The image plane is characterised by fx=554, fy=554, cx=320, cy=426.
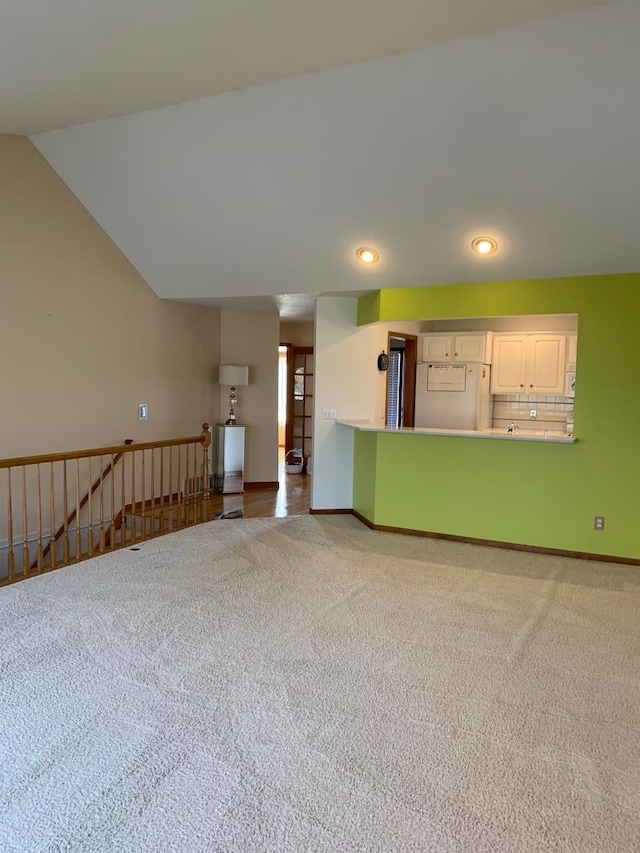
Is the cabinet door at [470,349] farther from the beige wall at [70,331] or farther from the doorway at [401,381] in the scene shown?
the beige wall at [70,331]

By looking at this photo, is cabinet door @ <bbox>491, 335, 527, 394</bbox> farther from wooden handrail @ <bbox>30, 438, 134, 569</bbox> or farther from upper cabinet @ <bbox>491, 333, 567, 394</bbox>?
wooden handrail @ <bbox>30, 438, 134, 569</bbox>

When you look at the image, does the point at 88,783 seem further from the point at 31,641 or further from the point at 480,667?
the point at 480,667

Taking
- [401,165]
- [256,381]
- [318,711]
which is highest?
[401,165]

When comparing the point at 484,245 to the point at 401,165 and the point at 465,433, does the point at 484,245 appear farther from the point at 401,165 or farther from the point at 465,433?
the point at 465,433

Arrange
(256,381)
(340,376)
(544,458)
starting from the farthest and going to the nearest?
(256,381) → (340,376) → (544,458)

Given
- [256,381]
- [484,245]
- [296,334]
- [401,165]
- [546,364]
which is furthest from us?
[296,334]

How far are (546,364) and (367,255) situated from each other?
2671 mm

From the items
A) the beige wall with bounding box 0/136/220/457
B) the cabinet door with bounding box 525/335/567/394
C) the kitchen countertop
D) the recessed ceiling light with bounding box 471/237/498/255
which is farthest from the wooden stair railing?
the cabinet door with bounding box 525/335/567/394

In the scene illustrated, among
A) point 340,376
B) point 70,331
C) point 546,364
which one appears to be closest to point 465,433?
point 340,376

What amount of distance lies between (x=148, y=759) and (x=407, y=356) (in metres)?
5.42

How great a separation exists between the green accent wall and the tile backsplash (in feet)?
6.26

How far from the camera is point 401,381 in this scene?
6844mm

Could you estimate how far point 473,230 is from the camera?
4297 mm

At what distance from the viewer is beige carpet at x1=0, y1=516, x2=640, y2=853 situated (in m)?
1.82
